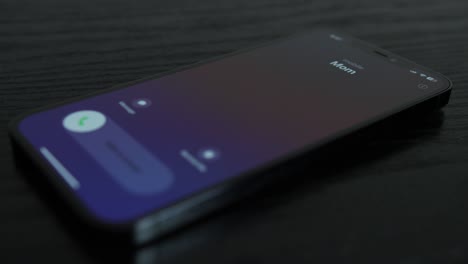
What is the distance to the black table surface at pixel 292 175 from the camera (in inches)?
14.6

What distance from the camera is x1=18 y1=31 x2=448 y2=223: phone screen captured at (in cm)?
39

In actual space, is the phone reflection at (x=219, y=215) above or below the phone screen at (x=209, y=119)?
below

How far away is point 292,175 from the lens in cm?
42

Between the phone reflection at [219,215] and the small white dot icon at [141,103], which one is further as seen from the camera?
the small white dot icon at [141,103]

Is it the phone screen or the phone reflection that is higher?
the phone screen

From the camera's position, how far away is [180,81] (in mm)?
495

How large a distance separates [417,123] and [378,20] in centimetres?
22

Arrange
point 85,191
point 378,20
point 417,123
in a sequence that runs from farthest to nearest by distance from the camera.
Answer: point 378,20 → point 417,123 → point 85,191

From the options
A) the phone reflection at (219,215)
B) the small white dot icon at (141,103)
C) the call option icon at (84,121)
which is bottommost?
the phone reflection at (219,215)

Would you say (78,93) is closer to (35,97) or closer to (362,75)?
(35,97)

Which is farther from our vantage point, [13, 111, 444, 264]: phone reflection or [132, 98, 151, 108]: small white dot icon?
[132, 98, 151, 108]: small white dot icon

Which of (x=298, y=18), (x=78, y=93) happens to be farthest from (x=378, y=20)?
(x=78, y=93)

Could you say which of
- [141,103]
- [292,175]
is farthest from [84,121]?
[292,175]

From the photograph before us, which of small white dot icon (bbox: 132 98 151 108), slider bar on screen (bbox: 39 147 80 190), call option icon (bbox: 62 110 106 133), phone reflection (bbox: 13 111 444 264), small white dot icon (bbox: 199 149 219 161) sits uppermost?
small white dot icon (bbox: 132 98 151 108)
